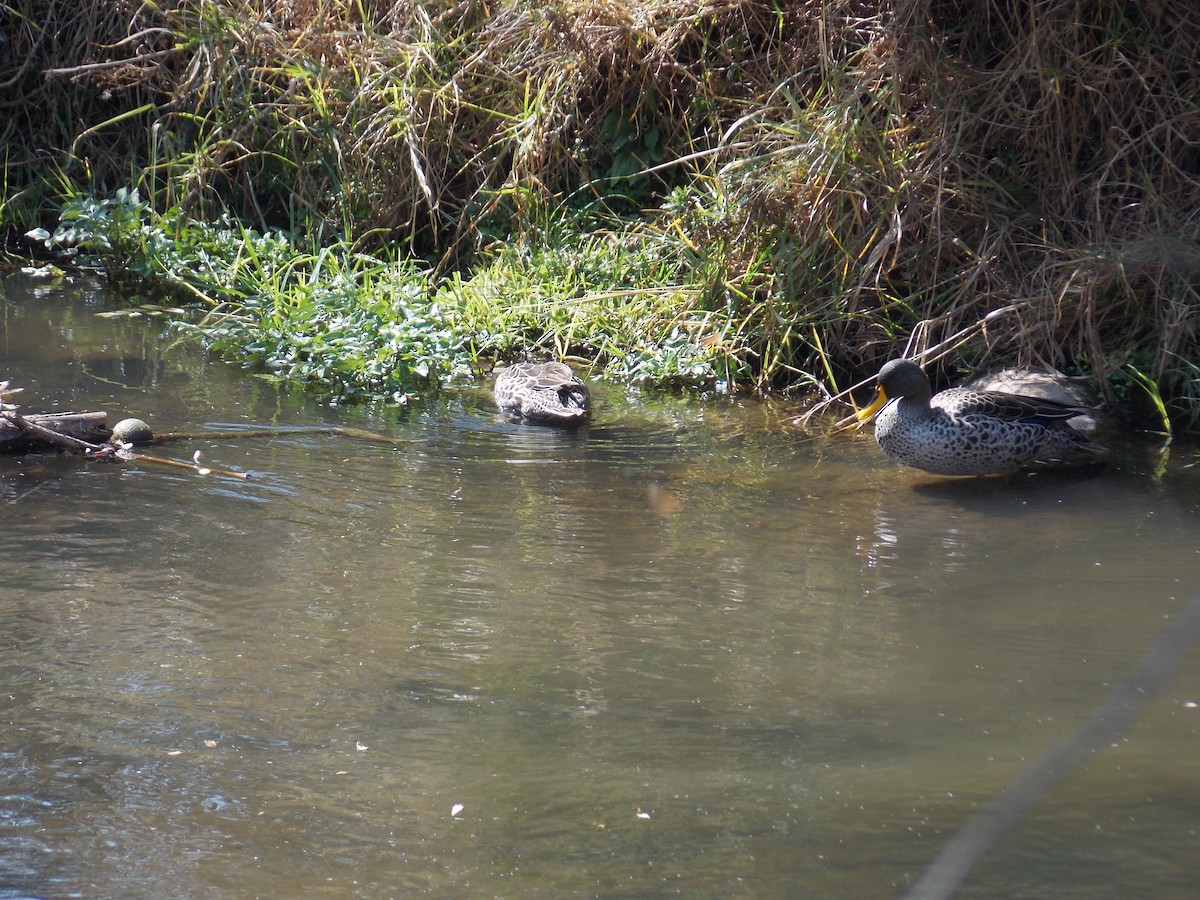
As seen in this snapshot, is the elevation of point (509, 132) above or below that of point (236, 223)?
above

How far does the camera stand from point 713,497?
586 centimetres

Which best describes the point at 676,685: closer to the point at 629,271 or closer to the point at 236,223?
the point at 629,271

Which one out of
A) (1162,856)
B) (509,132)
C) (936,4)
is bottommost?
(1162,856)

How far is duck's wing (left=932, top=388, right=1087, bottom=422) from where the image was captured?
6.33 meters

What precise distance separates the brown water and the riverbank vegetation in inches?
50.8

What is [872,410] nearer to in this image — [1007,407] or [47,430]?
[1007,407]

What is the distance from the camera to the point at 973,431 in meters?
6.21

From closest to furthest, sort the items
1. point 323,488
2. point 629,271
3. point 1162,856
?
point 1162,856 < point 323,488 < point 629,271

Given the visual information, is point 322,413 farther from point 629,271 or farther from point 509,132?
point 509,132

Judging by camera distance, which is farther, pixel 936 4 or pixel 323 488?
pixel 936 4


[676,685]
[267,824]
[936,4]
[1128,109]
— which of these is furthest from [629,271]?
[267,824]

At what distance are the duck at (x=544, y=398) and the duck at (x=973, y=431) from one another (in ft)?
4.98

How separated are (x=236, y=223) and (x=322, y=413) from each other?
3.51 m

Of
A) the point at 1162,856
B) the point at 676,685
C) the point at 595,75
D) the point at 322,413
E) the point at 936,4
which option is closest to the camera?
the point at 1162,856
